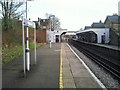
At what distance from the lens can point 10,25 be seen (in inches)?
1059

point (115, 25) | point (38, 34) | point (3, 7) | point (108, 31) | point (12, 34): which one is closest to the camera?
point (12, 34)

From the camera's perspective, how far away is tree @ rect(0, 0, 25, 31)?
2683cm

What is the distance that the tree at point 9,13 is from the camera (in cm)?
2683

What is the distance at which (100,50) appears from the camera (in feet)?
87.7

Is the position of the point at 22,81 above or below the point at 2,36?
below

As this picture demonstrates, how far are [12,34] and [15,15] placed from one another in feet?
14.9

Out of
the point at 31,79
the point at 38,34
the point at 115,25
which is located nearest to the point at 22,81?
the point at 31,79

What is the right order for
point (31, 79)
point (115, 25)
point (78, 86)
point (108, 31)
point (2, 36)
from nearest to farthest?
1. point (78, 86)
2. point (31, 79)
3. point (2, 36)
4. point (108, 31)
5. point (115, 25)

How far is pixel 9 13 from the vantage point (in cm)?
2839

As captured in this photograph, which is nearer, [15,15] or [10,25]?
[10,25]

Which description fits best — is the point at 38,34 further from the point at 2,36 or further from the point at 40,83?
the point at 40,83

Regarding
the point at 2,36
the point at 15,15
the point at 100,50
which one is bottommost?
the point at 100,50

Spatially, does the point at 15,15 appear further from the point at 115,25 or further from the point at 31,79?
the point at 115,25

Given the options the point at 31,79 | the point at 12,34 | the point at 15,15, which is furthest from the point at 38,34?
the point at 31,79
